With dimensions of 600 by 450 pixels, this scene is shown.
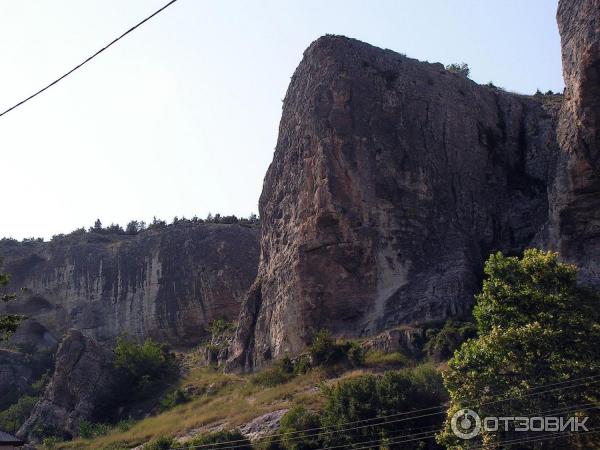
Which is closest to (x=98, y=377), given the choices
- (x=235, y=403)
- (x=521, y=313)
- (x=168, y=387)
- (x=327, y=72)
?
(x=168, y=387)

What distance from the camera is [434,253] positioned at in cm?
3809

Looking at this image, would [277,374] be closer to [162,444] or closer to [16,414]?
[162,444]

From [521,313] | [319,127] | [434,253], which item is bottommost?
[521,313]

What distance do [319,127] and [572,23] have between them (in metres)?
11.9

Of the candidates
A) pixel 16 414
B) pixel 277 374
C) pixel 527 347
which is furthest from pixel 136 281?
pixel 527 347

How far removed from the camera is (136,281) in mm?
57219

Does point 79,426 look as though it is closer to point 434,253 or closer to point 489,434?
point 434,253

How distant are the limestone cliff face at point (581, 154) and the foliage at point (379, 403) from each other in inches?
325

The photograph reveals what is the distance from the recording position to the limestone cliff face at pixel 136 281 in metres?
54.8

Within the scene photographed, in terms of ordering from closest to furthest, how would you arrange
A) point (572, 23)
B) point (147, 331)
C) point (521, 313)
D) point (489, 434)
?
point (489, 434) → point (521, 313) → point (572, 23) → point (147, 331)

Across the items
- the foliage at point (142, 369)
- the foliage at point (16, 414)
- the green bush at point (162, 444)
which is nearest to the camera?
the green bush at point (162, 444)

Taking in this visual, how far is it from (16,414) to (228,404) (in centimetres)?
1552
